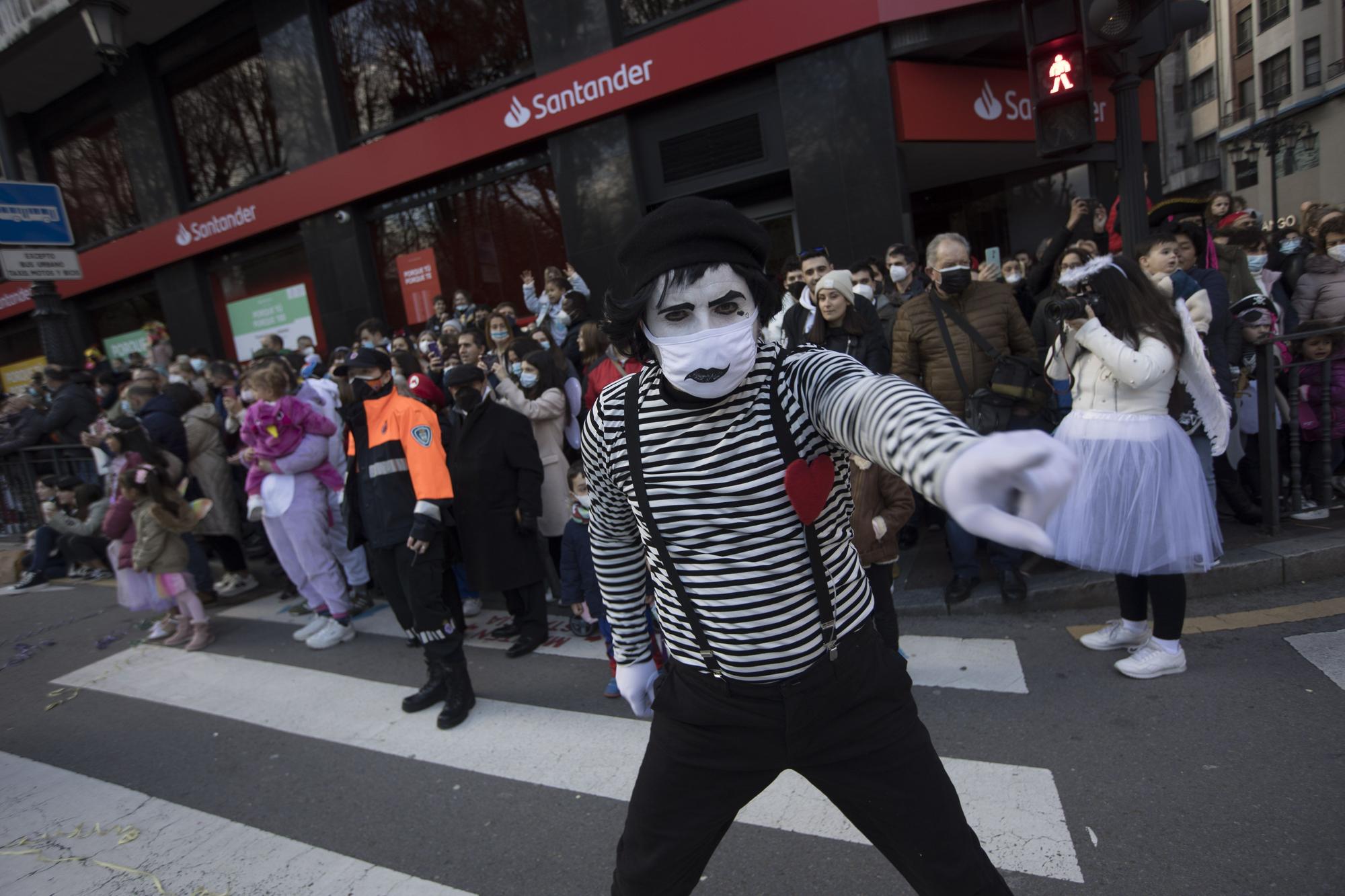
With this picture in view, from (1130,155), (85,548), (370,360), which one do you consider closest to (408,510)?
(370,360)

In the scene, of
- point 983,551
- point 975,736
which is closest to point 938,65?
point 983,551

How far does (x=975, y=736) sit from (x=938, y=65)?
343 inches

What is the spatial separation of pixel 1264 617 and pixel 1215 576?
0.43 m

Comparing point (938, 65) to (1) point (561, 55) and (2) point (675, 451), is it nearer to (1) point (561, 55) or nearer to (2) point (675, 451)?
(1) point (561, 55)

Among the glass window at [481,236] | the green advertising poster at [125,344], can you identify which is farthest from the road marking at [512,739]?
the green advertising poster at [125,344]

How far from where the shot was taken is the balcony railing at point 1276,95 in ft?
95.1

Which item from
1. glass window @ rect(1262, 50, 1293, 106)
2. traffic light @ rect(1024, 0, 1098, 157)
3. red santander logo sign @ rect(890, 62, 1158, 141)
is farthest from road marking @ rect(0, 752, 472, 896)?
glass window @ rect(1262, 50, 1293, 106)

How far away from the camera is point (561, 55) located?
1030cm

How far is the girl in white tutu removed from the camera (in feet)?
11.2

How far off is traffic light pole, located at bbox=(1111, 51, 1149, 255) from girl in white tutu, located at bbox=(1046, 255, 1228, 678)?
166 cm

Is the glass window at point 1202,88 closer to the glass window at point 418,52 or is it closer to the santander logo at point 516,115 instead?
the glass window at point 418,52

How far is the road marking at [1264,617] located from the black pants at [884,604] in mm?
1366

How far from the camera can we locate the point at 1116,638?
3.85m

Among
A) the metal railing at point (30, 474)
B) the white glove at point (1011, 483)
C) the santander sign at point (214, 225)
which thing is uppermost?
the santander sign at point (214, 225)
